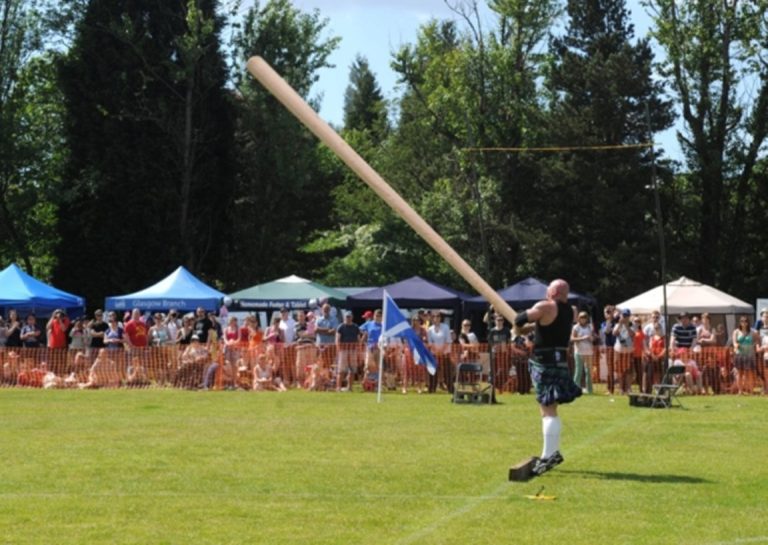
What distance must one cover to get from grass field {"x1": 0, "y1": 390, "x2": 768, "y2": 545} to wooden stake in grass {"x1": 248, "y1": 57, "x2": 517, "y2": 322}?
1.49 meters

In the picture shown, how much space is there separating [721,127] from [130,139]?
18.4 metres

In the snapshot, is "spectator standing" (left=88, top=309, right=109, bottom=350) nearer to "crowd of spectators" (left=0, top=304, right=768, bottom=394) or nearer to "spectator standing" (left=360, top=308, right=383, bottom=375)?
"crowd of spectators" (left=0, top=304, right=768, bottom=394)

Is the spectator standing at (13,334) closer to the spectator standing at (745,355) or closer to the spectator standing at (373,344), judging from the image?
the spectator standing at (373,344)

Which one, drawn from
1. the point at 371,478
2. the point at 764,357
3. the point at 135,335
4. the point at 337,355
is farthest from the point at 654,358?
the point at 371,478

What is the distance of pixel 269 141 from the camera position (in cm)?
4872

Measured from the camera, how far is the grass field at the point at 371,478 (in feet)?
25.8

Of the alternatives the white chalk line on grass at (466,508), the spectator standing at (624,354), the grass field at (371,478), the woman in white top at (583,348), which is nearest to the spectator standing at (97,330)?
the grass field at (371,478)

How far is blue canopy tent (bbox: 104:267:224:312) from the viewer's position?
2923 cm

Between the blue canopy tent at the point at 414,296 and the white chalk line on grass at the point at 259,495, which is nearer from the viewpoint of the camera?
the white chalk line on grass at the point at 259,495

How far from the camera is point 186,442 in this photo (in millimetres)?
13211

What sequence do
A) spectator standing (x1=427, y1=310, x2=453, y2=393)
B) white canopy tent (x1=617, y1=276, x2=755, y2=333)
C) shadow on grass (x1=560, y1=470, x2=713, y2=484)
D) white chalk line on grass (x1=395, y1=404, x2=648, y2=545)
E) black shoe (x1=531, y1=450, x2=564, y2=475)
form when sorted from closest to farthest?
1. white chalk line on grass (x1=395, y1=404, x2=648, y2=545)
2. shadow on grass (x1=560, y1=470, x2=713, y2=484)
3. black shoe (x1=531, y1=450, x2=564, y2=475)
4. spectator standing (x1=427, y1=310, x2=453, y2=393)
5. white canopy tent (x1=617, y1=276, x2=755, y2=333)

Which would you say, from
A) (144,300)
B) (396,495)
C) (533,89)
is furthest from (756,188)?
(396,495)

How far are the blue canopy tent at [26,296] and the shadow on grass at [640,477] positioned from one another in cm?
2018

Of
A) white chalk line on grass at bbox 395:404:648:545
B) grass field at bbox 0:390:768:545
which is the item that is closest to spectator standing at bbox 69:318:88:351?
grass field at bbox 0:390:768:545
